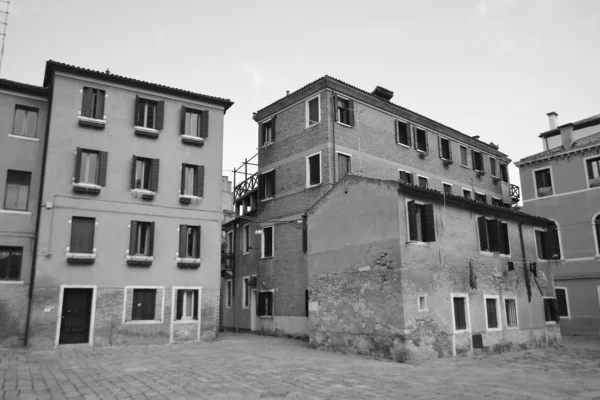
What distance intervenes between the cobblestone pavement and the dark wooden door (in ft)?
3.05

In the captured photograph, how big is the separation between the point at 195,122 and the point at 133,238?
6.43 m

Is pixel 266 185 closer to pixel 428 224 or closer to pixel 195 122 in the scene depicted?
pixel 195 122

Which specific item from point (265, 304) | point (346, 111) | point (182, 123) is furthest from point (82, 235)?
point (346, 111)

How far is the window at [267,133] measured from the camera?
89.0 ft

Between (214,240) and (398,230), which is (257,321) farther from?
(398,230)

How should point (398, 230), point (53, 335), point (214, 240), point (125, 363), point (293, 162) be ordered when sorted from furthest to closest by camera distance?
point (293, 162)
point (214, 240)
point (53, 335)
point (398, 230)
point (125, 363)

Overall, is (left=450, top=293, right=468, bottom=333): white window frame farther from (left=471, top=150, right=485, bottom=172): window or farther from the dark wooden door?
(left=471, top=150, right=485, bottom=172): window

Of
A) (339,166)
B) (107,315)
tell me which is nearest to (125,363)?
(107,315)

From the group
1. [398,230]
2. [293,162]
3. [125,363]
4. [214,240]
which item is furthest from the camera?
[293,162]

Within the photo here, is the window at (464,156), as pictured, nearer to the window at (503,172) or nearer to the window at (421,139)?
the window at (421,139)

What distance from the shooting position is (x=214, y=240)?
22188mm

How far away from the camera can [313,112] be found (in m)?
24.8

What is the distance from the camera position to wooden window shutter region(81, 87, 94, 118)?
66.5ft

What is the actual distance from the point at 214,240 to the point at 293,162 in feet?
20.2
